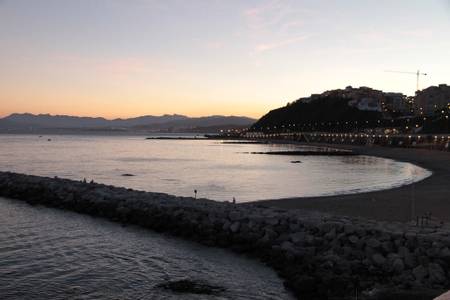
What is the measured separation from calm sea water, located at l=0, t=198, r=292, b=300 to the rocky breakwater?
0.61 m

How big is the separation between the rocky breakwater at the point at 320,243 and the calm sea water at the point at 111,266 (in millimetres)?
614

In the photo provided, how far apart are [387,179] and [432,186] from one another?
786 centimetres

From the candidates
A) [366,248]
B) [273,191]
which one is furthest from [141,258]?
[273,191]

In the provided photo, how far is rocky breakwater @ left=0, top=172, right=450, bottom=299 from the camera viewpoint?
9867 millimetres

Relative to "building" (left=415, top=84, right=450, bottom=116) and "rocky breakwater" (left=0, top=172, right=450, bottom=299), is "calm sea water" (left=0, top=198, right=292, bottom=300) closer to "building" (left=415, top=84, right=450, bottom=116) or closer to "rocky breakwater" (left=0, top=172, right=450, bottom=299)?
"rocky breakwater" (left=0, top=172, right=450, bottom=299)

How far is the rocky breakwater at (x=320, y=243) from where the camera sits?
32.4 ft

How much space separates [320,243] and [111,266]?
16.2ft

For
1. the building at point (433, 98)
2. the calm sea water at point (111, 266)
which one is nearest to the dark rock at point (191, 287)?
the calm sea water at point (111, 266)

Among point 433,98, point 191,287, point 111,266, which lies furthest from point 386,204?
point 433,98

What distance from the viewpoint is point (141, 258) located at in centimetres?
1266

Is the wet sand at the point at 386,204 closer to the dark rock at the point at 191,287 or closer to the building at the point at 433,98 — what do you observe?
the dark rock at the point at 191,287

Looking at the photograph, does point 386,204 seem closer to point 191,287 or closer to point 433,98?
point 191,287

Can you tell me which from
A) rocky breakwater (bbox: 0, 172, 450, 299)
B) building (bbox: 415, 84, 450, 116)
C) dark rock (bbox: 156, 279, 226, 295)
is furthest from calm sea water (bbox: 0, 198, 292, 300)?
building (bbox: 415, 84, 450, 116)

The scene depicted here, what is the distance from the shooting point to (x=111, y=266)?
39.0 ft
